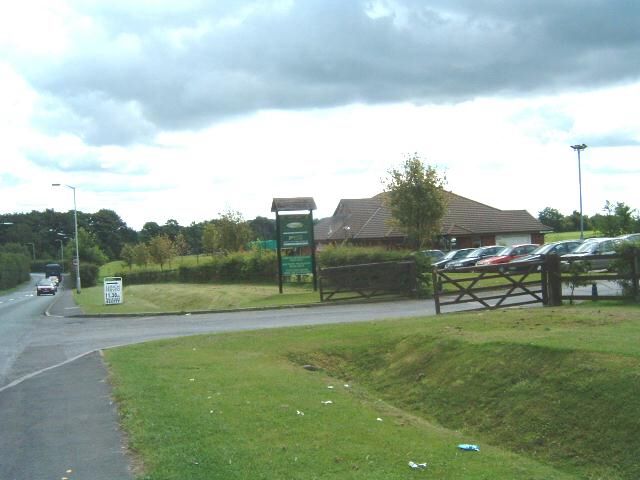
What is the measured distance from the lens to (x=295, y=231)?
36.1 meters

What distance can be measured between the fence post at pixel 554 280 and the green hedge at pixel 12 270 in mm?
84061

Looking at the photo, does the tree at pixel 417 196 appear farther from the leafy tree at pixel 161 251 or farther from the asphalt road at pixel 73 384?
the leafy tree at pixel 161 251

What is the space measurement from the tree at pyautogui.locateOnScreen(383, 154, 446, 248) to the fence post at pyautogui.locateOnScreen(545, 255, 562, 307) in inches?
999

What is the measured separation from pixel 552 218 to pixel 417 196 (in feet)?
301

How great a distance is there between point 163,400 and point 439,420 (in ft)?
12.6

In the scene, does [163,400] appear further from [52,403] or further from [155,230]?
[155,230]

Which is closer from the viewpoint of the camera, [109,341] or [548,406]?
[548,406]

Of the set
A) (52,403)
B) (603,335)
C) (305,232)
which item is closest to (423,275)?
(305,232)

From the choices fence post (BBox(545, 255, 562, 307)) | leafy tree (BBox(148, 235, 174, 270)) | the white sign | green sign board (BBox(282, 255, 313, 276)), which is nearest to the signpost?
green sign board (BBox(282, 255, 313, 276))

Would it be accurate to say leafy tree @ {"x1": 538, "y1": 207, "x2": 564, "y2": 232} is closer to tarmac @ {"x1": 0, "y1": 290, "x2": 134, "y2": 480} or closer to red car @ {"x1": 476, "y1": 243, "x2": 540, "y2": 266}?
red car @ {"x1": 476, "y1": 243, "x2": 540, "y2": 266}

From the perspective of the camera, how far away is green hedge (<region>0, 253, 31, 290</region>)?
91.4 meters

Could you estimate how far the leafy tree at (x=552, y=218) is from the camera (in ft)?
412

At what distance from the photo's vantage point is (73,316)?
109 feet

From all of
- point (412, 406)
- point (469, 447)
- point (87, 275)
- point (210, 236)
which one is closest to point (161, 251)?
point (87, 275)
